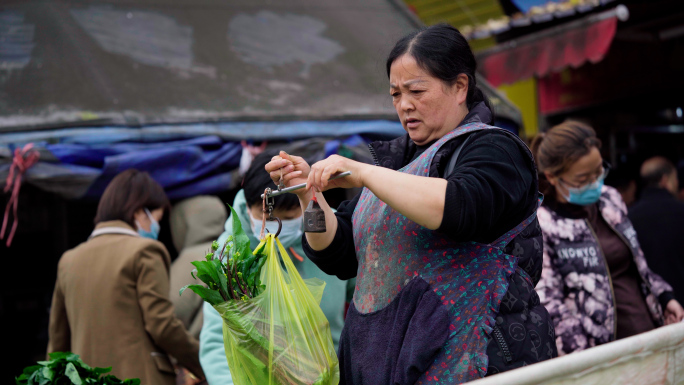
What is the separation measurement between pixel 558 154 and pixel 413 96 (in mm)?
1649

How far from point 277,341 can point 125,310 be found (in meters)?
1.77

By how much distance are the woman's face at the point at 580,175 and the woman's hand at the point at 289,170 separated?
1.72 m

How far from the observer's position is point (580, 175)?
3074 mm

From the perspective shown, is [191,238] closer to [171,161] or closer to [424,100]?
[171,161]

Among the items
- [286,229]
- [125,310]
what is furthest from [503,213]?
[125,310]

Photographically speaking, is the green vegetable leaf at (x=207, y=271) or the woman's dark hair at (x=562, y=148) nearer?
the green vegetable leaf at (x=207, y=271)

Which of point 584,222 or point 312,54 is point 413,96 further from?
point 312,54

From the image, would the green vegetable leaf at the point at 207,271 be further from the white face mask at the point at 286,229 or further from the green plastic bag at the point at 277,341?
the white face mask at the point at 286,229

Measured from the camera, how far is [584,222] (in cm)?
310

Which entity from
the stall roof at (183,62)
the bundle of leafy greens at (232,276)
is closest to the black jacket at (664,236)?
the stall roof at (183,62)

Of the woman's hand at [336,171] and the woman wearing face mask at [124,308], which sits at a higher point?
the woman's hand at [336,171]

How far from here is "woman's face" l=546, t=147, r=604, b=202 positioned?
308 cm

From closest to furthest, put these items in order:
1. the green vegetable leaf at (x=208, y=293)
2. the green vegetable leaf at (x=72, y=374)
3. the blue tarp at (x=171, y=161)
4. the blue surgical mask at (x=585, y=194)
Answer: the green vegetable leaf at (x=208, y=293)
the green vegetable leaf at (x=72, y=374)
the blue surgical mask at (x=585, y=194)
the blue tarp at (x=171, y=161)

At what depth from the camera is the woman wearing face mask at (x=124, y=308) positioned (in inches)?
125
